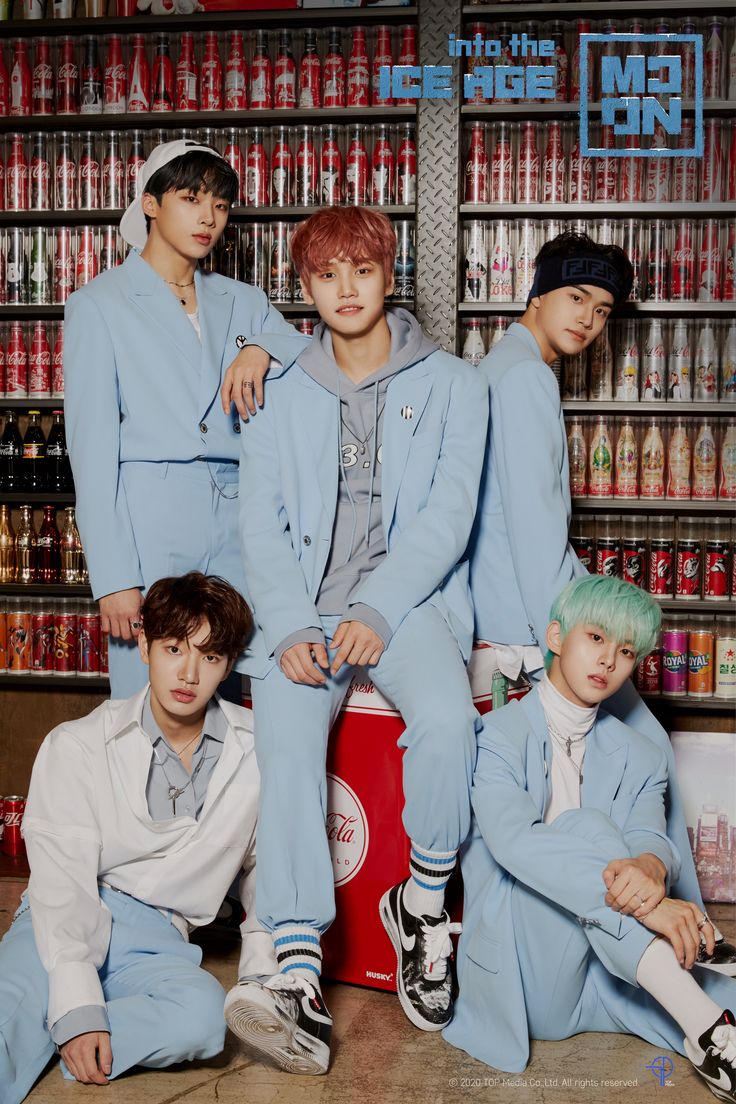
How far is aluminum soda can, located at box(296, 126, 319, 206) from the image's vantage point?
3592 mm

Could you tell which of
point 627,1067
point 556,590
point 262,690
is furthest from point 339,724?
point 627,1067

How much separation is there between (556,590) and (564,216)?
4.96 feet

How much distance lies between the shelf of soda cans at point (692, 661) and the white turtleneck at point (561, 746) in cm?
135

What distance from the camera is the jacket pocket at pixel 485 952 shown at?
2.19 meters

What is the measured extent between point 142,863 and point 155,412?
104 cm

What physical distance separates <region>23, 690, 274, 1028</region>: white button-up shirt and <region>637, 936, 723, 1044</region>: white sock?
27.7 inches

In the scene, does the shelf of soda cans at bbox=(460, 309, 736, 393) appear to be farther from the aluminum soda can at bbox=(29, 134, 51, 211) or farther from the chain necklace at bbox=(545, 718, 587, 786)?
the chain necklace at bbox=(545, 718, 587, 786)

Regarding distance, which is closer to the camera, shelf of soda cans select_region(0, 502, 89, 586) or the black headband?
the black headband

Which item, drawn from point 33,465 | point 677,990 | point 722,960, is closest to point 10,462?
point 33,465

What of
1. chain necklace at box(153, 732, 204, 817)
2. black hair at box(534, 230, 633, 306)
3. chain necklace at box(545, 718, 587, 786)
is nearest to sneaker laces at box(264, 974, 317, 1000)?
chain necklace at box(153, 732, 204, 817)

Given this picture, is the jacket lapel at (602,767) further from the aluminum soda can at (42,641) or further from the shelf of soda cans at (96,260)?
the aluminum soda can at (42,641)

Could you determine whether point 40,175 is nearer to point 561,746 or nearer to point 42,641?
point 42,641

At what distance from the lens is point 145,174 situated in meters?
2.84

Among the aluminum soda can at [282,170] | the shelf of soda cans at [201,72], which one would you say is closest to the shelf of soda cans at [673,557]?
the aluminum soda can at [282,170]
